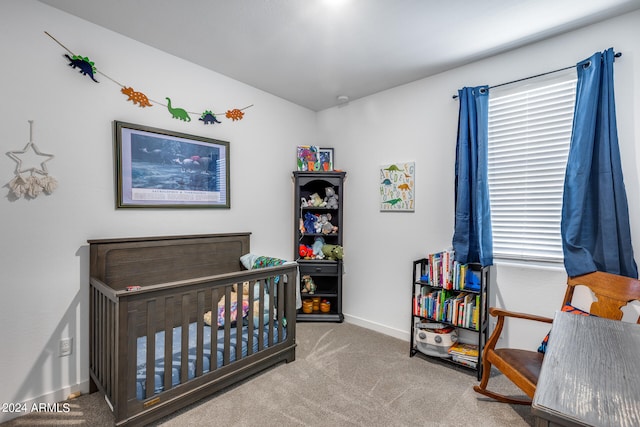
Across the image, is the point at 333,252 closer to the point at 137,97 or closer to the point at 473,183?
the point at 473,183

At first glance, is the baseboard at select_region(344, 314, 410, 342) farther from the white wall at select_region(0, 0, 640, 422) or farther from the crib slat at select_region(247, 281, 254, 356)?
the crib slat at select_region(247, 281, 254, 356)

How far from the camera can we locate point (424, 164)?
2828 millimetres

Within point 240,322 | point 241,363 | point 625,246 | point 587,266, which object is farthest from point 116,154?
point 625,246

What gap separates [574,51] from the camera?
207 cm

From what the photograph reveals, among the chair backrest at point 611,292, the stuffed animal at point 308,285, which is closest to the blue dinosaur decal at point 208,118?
the stuffed animal at point 308,285

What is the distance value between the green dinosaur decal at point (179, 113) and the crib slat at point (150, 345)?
4.98 ft

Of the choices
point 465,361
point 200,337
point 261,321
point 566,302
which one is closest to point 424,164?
point 566,302

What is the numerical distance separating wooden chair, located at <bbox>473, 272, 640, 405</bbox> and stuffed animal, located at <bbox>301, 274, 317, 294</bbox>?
1.89 meters

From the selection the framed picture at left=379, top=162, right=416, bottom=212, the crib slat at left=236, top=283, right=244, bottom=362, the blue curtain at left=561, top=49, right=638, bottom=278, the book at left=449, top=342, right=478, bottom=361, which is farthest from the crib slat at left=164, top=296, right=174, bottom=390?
the blue curtain at left=561, top=49, right=638, bottom=278

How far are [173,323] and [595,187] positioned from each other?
275cm

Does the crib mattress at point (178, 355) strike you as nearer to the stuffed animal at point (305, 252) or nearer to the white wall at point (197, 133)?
the white wall at point (197, 133)

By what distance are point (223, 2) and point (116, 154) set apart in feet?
4.05

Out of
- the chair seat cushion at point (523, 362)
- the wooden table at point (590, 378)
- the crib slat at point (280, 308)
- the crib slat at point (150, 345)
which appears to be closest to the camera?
the wooden table at point (590, 378)

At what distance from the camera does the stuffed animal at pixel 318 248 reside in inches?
135
